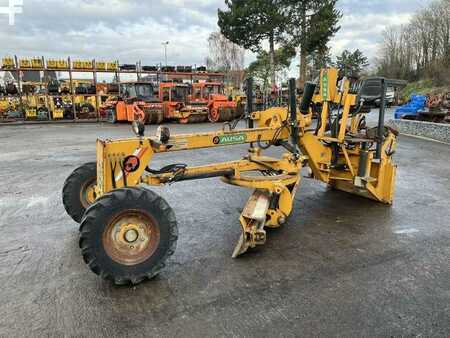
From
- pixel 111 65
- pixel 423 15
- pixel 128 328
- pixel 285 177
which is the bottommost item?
pixel 128 328

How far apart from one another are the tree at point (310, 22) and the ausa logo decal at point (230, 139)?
25.9 m

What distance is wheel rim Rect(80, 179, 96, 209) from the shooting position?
473 centimetres

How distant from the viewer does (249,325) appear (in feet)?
9.53

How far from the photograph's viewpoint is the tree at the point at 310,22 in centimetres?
2772

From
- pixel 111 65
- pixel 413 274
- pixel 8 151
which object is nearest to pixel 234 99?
pixel 111 65

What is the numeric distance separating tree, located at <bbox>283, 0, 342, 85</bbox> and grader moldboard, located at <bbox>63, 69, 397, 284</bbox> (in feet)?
78.5

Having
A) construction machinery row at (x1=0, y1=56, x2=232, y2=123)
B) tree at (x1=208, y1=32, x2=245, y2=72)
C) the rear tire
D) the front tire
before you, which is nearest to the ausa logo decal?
the front tire

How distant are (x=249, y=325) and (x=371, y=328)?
94cm

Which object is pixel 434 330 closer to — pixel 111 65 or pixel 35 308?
pixel 35 308

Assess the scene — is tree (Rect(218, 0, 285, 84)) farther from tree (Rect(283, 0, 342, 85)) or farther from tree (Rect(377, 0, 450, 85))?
tree (Rect(377, 0, 450, 85))

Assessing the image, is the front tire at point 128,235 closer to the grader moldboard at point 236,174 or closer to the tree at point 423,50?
the grader moldboard at point 236,174

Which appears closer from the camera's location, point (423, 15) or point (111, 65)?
point (111, 65)

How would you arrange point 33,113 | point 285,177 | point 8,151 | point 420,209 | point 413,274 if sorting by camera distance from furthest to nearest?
point 33,113, point 8,151, point 420,209, point 285,177, point 413,274

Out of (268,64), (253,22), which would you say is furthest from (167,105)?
(268,64)
